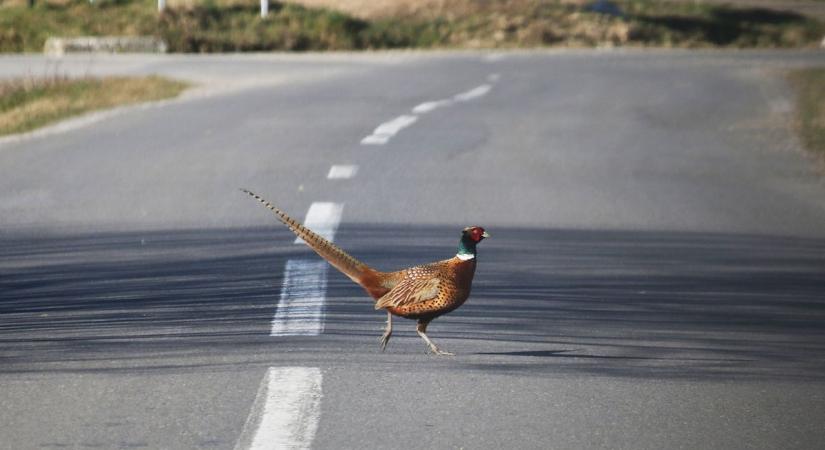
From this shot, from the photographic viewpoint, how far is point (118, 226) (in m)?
11.8

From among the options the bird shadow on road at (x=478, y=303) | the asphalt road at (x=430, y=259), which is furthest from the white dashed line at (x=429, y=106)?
the bird shadow on road at (x=478, y=303)

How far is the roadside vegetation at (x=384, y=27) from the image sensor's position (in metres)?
42.1

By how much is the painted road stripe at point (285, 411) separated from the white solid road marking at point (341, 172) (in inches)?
292

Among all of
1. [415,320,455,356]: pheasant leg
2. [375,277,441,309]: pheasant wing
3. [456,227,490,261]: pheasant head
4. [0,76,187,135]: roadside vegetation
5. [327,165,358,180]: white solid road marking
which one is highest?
[456,227,490,261]: pheasant head

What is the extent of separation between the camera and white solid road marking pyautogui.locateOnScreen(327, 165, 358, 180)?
47.4 feet

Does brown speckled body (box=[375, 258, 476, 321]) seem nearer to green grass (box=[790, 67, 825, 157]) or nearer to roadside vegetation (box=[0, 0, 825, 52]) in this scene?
green grass (box=[790, 67, 825, 157])

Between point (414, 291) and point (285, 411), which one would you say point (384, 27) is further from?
point (285, 411)

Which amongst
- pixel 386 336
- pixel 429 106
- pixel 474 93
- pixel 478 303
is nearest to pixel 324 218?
pixel 478 303

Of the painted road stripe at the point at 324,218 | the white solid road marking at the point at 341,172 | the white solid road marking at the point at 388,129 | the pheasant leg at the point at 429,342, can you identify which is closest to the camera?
the pheasant leg at the point at 429,342

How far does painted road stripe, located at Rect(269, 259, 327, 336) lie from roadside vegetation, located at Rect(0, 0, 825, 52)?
29887 mm

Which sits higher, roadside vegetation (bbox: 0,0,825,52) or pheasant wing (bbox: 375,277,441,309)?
pheasant wing (bbox: 375,277,441,309)

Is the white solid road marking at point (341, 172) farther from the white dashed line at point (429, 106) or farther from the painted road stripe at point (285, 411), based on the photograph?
the painted road stripe at point (285, 411)

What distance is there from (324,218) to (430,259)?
1868 millimetres

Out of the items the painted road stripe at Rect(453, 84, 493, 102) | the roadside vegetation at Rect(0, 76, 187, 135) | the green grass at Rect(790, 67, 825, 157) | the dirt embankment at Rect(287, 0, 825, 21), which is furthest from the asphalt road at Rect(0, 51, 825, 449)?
the dirt embankment at Rect(287, 0, 825, 21)
